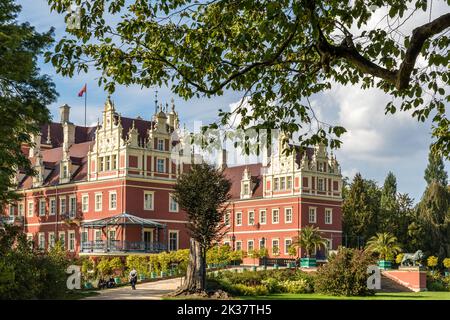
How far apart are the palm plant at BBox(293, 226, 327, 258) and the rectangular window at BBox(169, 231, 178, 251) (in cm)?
1006

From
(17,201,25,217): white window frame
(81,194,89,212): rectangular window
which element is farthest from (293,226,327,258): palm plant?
(17,201,25,217): white window frame

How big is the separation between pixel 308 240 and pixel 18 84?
3472cm

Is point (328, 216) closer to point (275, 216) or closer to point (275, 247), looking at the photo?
point (275, 216)

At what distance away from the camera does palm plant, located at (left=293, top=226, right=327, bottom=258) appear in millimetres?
57344

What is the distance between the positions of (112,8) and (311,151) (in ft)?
180

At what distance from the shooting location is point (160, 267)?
49156 millimetres

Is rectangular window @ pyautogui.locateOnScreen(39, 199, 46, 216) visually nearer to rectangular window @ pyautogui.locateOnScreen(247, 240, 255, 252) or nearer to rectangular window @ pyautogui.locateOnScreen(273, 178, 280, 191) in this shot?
rectangular window @ pyautogui.locateOnScreen(247, 240, 255, 252)

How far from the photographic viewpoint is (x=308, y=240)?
188 feet

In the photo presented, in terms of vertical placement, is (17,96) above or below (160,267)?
above

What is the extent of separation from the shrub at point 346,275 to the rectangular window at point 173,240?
22179 mm

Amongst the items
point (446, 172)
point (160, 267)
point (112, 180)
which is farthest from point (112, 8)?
point (446, 172)

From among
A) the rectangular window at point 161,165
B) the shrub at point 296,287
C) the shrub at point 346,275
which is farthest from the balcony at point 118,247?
the shrub at point 346,275

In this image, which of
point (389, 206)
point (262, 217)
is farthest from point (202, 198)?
point (389, 206)

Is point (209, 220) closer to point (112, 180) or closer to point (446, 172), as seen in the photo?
point (112, 180)
